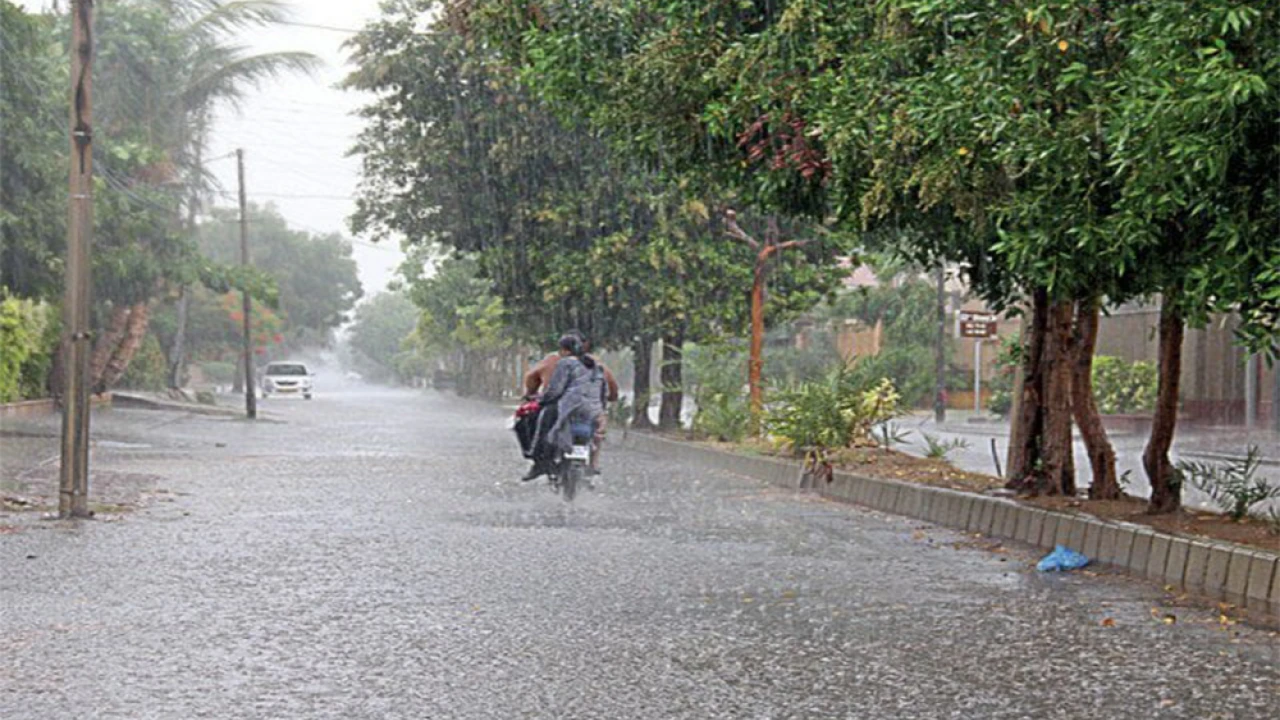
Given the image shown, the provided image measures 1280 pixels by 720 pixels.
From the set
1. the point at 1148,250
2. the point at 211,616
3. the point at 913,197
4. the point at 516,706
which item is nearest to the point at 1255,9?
the point at 1148,250

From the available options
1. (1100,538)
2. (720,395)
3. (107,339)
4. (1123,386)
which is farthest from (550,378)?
(107,339)

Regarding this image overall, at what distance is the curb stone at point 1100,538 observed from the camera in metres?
9.73

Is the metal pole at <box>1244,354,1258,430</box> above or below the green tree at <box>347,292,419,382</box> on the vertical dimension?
below

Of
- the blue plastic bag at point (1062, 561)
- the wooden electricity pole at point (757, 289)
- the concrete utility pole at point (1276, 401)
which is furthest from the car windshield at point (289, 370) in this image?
the blue plastic bag at point (1062, 561)

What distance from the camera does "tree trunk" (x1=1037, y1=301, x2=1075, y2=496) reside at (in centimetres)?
1432

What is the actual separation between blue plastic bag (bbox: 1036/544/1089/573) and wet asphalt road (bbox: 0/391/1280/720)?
0.29 m

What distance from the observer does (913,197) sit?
13.3 m

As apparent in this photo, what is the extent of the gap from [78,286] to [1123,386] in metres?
27.0

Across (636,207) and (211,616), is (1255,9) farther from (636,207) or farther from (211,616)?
(636,207)

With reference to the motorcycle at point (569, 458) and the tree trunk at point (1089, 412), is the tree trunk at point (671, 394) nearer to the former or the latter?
the motorcycle at point (569, 458)

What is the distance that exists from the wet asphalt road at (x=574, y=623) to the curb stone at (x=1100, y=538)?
0.38 meters

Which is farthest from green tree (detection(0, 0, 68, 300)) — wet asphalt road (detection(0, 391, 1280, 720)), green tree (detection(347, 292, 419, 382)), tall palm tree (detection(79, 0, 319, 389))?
green tree (detection(347, 292, 419, 382))

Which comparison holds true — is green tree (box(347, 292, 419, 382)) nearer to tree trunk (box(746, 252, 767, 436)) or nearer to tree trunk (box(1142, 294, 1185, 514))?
tree trunk (box(746, 252, 767, 436))

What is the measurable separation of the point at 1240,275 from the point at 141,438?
74.6ft
